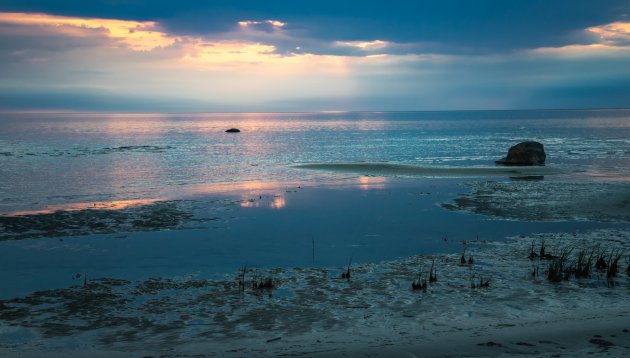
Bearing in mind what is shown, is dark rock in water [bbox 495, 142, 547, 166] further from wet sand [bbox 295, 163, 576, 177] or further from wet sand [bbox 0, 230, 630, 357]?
wet sand [bbox 0, 230, 630, 357]

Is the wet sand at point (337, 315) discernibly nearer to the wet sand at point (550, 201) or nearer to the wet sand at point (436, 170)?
the wet sand at point (550, 201)

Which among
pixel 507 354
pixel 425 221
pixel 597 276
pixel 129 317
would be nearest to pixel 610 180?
pixel 425 221

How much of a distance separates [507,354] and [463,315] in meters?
2.11

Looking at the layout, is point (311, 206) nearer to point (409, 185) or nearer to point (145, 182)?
point (409, 185)

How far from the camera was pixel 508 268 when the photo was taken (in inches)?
555

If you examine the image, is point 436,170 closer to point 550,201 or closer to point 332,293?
point 550,201

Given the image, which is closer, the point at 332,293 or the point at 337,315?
the point at 337,315

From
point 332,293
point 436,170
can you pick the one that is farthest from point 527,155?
point 332,293

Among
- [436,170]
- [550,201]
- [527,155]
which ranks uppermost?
[527,155]

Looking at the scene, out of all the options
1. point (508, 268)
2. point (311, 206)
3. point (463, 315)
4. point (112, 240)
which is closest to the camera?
point (463, 315)

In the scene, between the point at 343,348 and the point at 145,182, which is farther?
the point at 145,182

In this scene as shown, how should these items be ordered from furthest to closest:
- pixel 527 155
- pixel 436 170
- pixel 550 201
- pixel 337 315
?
pixel 527 155, pixel 436 170, pixel 550 201, pixel 337 315

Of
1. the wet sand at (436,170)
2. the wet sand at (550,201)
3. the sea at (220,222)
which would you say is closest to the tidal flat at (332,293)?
the sea at (220,222)

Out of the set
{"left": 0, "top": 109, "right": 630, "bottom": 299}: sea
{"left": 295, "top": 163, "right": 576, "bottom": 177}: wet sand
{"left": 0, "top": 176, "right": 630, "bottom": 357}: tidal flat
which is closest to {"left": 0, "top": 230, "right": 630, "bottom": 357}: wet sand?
{"left": 0, "top": 176, "right": 630, "bottom": 357}: tidal flat
